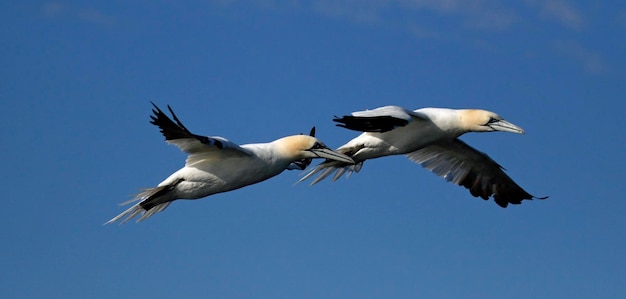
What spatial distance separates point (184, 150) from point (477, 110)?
479cm

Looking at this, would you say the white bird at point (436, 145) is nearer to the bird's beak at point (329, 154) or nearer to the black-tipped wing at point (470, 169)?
the black-tipped wing at point (470, 169)

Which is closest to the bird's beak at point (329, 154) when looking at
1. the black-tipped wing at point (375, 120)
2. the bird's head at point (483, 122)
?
the black-tipped wing at point (375, 120)

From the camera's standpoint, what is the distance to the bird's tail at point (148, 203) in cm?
1562

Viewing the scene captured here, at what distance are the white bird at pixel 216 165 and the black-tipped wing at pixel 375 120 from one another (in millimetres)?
670

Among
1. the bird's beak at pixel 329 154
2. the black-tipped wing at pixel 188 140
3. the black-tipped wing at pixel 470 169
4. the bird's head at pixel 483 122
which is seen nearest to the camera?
the black-tipped wing at pixel 188 140

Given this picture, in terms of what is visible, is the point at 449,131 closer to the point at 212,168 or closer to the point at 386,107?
the point at 386,107

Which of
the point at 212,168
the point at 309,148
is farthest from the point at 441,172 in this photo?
the point at 212,168

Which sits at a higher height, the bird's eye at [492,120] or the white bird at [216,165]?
the bird's eye at [492,120]

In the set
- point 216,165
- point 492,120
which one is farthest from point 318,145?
point 492,120

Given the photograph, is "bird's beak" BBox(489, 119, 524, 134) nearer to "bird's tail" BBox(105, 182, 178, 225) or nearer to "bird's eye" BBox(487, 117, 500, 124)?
"bird's eye" BBox(487, 117, 500, 124)

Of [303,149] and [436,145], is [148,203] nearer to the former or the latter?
[303,149]

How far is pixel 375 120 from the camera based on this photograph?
16188 millimetres

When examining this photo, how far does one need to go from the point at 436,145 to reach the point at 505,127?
6.28 feet

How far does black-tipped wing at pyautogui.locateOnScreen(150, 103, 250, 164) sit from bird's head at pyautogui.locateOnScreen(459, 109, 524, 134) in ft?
12.9
